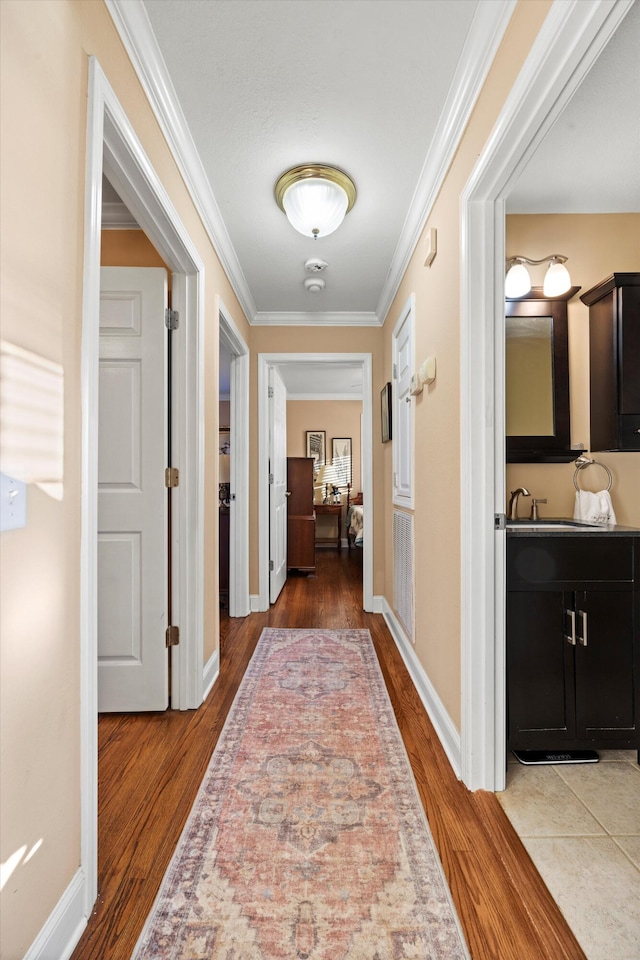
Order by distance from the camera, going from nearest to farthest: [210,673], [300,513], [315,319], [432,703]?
[432,703]
[210,673]
[315,319]
[300,513]

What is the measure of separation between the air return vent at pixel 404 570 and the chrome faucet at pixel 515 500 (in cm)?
64

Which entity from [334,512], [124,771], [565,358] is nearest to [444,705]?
[124,771]

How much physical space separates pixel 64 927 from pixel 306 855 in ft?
1.99

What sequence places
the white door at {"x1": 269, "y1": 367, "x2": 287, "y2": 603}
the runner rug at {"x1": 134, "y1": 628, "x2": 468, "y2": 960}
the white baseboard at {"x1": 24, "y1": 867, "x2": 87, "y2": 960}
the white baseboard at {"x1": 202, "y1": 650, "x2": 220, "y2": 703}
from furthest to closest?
1. the white door at {"x1": 269, "y1": 367, "x2": 287, "y2": 603}
2. the white baseboard at {"x1": 202, "y1": 650, "x2": 220, "y2": 703}
3. the runner rug at {"x1": 134, "y1": 628, "x2": 468, "y2": 960}
4. the white baseboard at {"x1": 24, "y1": 867, "x2": 87, "y2": 960}

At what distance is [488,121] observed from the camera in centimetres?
152

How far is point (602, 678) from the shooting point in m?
1.86

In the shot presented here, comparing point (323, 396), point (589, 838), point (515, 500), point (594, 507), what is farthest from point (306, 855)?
point (323, 396)

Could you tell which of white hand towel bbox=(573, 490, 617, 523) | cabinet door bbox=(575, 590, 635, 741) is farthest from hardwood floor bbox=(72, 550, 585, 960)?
white hand towel bbox=(573, 490, 617, 523)

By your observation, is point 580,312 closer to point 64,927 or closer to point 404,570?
point 404,570

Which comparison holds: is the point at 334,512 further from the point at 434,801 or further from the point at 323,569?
the point at 434,801

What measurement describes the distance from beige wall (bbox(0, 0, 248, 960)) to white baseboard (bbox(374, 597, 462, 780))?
1264mm

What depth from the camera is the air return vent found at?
283 centimetres

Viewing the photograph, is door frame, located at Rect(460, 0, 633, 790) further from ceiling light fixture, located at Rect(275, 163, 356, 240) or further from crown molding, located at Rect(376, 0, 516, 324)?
ceiling light fixture, located at Rect(275, 163, 356, 240)

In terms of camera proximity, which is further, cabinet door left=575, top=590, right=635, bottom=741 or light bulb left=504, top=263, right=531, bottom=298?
light bulb left=504, top=263, right=531, bottom=298
